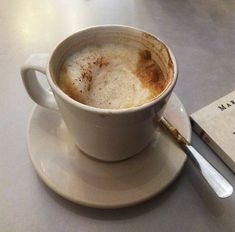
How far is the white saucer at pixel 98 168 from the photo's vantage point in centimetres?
40

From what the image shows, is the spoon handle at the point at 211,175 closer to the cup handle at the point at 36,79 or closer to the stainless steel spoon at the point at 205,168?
the stainless steel spoon at the point at 205,168

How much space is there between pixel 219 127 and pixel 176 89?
128 mm

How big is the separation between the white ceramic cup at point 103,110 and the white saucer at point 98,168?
0.06ft

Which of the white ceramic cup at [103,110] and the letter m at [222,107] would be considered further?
A: the letter m at [222,107]

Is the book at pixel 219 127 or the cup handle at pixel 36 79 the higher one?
the cup handle at pixel 36 79

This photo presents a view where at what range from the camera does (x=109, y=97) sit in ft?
1.35

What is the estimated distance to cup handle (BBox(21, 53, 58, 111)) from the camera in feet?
1.37

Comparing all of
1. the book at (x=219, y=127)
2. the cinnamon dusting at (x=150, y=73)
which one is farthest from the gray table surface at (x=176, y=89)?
the cinnamon dusting at (x=150, y=73)

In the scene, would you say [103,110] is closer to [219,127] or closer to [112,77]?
[112,77]

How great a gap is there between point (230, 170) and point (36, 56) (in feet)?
1.02

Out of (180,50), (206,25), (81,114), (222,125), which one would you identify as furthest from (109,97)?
(206,25)

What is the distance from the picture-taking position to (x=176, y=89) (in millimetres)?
577

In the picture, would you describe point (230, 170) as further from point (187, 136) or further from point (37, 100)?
point (37, 100)

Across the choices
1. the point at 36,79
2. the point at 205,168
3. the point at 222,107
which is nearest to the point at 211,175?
the point at 205,168
